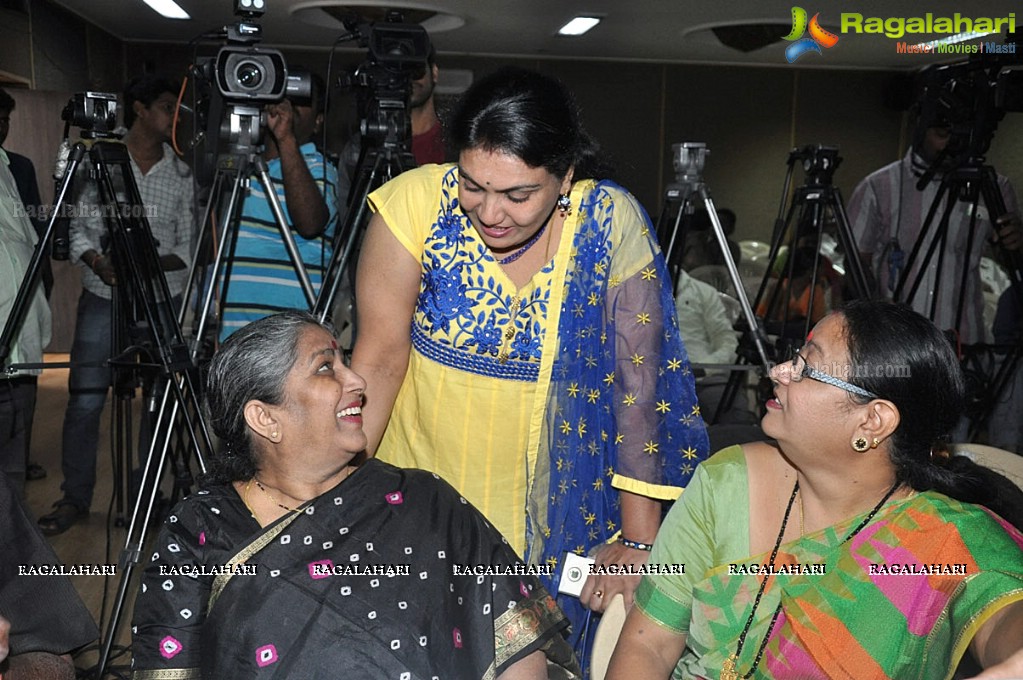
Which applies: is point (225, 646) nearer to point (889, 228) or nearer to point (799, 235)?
point (799, 235)

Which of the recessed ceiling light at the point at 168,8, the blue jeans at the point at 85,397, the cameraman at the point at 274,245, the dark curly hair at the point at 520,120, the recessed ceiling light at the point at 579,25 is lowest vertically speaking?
the blue jeans at the point at 85,397

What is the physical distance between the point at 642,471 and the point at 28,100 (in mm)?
5534

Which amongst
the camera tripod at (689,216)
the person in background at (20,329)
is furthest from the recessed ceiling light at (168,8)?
the camera tripod at (689,216)

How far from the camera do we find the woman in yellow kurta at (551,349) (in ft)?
5.41

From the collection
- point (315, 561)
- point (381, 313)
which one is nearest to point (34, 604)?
point (315, 561)

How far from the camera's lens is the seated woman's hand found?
5.15 feet

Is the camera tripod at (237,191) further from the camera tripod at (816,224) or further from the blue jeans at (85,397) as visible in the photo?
the camera tripod at (816,224)

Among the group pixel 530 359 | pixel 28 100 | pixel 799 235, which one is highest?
pixel 28 100

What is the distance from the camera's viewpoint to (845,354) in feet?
4.36

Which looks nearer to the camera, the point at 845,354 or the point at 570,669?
the point at 845,354

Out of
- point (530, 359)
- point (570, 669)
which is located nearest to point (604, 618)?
point (570, 669)

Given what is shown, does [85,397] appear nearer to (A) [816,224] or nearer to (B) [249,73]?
(B) [249,73]

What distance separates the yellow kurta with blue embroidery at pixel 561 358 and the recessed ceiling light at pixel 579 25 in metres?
5.29

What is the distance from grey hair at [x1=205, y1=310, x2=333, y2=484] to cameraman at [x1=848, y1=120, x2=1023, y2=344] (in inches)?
98.1
